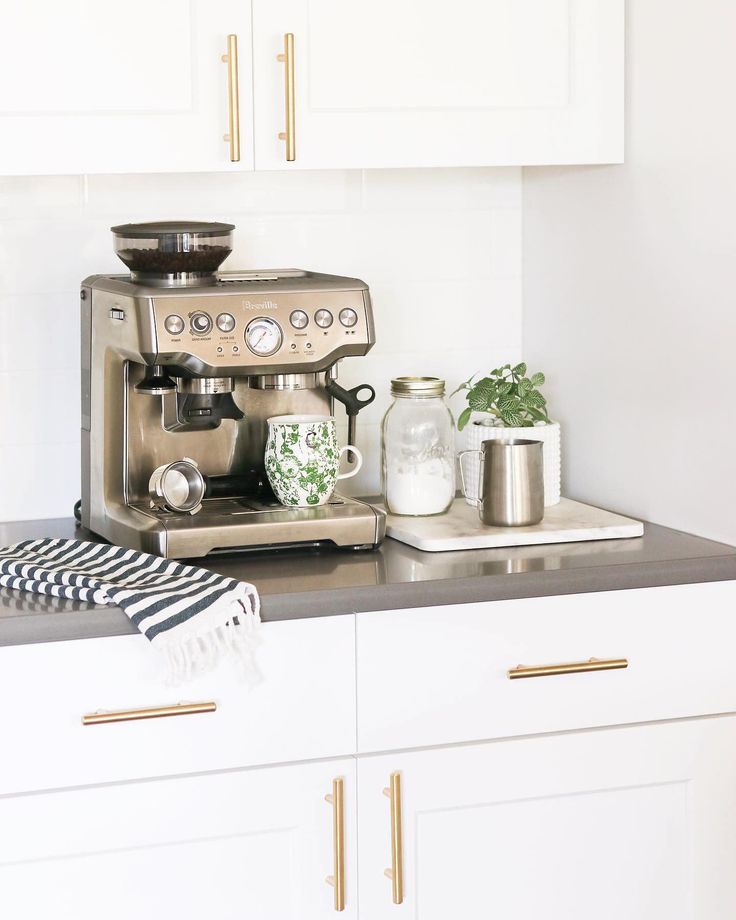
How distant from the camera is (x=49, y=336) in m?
2.14

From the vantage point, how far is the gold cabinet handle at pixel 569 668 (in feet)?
5.68

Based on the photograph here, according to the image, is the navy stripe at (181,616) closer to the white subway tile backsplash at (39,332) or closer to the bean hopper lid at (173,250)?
the bean hopper lid at (173,250)

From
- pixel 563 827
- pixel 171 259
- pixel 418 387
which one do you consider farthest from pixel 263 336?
pixel 563 827

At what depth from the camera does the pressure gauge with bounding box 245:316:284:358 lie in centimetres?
180

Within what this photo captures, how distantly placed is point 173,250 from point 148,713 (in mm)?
650

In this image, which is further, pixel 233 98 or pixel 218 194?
pixel 218 194

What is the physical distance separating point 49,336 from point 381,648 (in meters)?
0.84

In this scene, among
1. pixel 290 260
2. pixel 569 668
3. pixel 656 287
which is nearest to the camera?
pixel 569 668

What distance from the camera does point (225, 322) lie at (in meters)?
1.78

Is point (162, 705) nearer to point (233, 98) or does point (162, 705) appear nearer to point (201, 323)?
point (201, 323)

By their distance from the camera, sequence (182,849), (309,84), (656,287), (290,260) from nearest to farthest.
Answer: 1. (182,849)
2. (309,84)
3. (656,287)
4. (290,260)

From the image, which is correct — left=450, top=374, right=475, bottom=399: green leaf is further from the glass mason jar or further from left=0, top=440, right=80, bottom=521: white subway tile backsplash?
left=0, top=440, right=80, bottom=521: white subway tile backsplash

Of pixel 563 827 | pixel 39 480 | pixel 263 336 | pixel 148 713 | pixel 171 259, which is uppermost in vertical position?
pixel 171 259

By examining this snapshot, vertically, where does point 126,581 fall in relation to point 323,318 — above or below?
below
